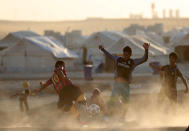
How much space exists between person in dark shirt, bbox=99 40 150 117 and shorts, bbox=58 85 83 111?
0.81 metres

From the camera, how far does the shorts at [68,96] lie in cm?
725

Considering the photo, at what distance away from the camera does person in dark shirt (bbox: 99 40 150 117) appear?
7.47 meters

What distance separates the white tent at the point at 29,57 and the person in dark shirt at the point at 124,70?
19101 millimetres

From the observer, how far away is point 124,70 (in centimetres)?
761

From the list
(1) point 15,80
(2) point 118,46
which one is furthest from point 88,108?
(2) point 118,46

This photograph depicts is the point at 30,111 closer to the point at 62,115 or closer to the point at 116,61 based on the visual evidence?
the point at 62,115

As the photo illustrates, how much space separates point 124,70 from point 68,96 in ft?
3.53

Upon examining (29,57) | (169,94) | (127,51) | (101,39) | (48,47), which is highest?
(127,51)

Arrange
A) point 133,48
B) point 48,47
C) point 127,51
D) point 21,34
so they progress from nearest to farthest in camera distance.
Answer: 1. point 127,51
2. point 133,48
3. point 48,47
4. point 21,34

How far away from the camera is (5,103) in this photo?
1347 centimetres

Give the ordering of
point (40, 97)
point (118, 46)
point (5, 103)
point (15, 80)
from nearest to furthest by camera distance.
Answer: point (5, 103) → point (40, 97) → point (15, 80) → point (118, 46)

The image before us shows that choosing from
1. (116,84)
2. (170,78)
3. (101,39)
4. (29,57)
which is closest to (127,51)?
(116,84)

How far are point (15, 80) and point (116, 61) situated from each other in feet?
48.0

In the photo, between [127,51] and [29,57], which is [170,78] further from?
[29,57]
